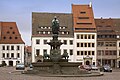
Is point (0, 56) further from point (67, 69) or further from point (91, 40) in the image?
point (67, 69)

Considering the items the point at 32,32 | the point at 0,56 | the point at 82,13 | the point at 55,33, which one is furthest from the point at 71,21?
the point at 55,33

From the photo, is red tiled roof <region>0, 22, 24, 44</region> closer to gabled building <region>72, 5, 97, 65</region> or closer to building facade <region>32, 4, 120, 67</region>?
building facade <region>32, 4, 120, 67</region>

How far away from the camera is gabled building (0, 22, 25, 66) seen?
283 feet

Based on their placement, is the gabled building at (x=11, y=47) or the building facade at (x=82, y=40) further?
the gabled building at (x=11, y=47)

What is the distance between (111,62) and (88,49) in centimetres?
671

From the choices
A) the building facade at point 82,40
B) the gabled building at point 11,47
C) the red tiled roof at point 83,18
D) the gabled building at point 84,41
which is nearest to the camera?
the building facade at point 82,40

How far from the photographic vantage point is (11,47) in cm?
8669

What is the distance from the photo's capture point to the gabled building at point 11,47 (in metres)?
86.2

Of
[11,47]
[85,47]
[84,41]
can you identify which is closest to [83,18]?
[84,41]

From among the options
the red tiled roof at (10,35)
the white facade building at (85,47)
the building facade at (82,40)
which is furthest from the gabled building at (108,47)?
the red tiled roof at (10,35)

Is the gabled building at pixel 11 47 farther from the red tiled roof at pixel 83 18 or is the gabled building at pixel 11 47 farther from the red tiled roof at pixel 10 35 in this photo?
the red tiled roof at pixel 83 18

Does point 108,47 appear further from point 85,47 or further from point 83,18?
point 83,18

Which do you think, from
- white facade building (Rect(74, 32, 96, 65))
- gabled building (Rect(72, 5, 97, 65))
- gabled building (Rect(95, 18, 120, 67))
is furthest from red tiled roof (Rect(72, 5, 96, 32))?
gabled building (Rect(95, 18, 120, 67))

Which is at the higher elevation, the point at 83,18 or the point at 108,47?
the point at 83,18
